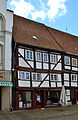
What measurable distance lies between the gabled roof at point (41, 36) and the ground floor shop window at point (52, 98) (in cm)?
569

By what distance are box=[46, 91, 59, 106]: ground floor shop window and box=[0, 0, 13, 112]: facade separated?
5442mm

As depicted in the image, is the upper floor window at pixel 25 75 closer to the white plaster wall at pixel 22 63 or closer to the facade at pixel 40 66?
the facade at pixel 40 66

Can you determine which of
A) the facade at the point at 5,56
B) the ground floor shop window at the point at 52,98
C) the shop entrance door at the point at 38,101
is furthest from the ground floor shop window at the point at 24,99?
the ground floor shop window at the point at 52,98

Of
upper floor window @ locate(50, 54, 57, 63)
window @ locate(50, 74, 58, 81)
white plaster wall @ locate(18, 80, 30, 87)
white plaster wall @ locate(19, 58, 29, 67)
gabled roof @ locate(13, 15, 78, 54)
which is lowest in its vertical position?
white plaster wall @ locate(18, 80, 30, 87)

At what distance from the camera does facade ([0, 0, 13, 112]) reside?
1656 centimetres

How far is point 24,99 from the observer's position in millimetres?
18812

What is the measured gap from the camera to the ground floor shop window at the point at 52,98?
68.7 ft

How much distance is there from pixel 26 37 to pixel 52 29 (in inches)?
307

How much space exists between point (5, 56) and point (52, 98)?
8.24 metres

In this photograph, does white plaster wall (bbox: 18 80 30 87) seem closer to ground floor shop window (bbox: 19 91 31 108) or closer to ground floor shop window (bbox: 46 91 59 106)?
ground floor shop window (bbox: 19 91 31 108)

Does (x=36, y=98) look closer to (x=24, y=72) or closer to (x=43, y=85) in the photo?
(x=43, y=85)

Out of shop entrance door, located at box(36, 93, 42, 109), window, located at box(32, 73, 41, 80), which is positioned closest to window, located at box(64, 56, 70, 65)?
window, located at box(32, 73, 41, 80)

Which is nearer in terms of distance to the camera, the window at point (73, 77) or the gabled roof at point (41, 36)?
the gabled roof at point (41, 36)

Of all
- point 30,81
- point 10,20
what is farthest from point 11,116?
point 10,20
